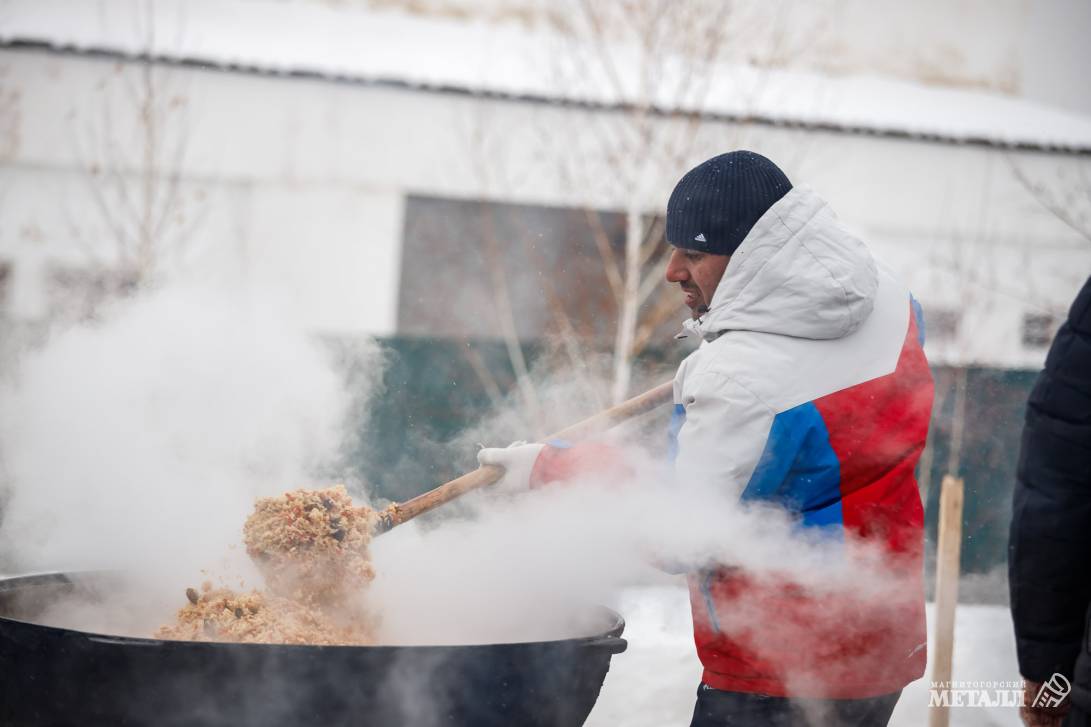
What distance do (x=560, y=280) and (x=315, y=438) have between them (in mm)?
4431

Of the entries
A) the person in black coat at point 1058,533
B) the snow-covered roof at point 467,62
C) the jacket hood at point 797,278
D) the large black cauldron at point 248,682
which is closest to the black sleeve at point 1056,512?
the person in black coat at point 1058,533

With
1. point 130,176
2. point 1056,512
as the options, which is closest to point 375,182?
point 130,176

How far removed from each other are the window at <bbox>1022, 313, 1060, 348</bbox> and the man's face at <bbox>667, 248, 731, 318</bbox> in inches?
291

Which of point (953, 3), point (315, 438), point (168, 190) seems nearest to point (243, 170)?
point (168, 190)

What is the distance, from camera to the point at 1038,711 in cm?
214

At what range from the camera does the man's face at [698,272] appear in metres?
2.22

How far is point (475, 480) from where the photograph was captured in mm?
2680

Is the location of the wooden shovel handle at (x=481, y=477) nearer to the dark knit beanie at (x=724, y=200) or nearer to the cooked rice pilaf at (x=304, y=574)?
the cooked rice pilaf at (x=304, y=574)

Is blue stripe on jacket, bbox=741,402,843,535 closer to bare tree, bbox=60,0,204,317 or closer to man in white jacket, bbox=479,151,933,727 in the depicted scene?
man in white jacket, bbox=479,151,933,727

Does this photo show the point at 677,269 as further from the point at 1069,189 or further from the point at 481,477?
the point at 1069,189

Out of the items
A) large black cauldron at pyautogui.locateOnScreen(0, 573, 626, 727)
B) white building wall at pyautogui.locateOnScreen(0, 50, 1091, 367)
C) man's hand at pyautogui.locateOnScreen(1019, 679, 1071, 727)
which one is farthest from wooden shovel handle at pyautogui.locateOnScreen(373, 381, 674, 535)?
white building wall at pyautogui.locateOnScreen(0, 50, 1091, 367)

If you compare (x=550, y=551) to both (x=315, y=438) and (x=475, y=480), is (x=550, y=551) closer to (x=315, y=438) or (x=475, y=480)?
(x=475, y=480)

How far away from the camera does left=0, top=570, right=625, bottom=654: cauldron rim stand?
1933mm

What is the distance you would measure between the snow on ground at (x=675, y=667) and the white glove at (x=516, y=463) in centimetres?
142
